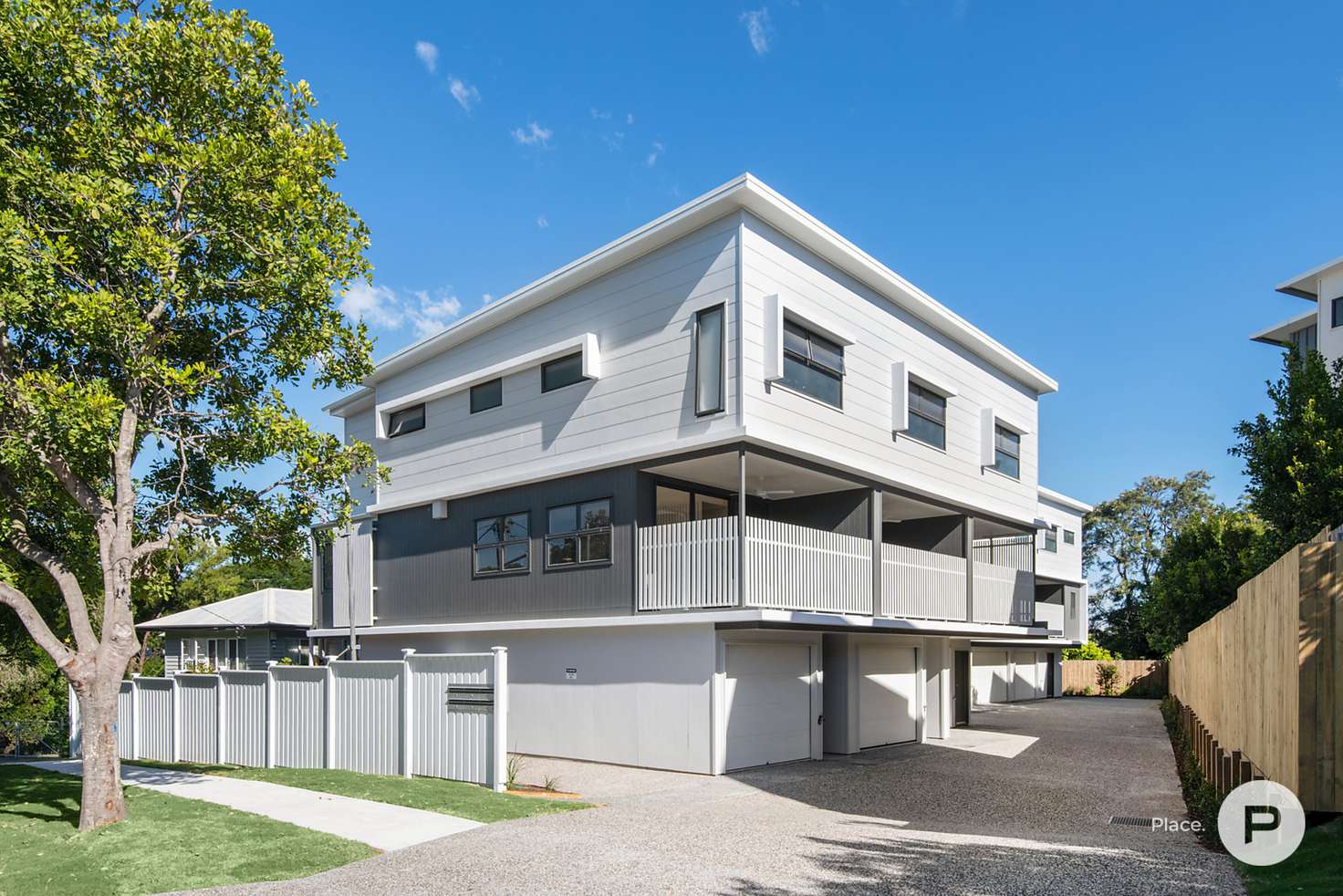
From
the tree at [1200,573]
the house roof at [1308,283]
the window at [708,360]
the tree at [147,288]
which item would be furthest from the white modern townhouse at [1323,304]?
the tree at [147,288]

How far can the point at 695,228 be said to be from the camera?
1672cm

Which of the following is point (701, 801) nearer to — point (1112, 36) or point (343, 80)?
point (343, 80)

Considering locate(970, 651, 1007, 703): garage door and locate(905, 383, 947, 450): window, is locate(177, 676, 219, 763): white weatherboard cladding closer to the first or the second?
locate(905, 383, 947, 450): window

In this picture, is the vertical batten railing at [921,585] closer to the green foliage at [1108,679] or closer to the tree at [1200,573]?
the tree at [1200,573]

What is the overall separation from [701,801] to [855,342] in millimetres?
9407

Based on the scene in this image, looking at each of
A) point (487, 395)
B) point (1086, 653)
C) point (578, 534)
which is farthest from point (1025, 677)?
point (487, 395)

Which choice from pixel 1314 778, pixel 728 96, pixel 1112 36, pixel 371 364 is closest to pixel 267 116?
pixel 371 364

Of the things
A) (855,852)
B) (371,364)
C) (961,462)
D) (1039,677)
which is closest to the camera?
(855,852)

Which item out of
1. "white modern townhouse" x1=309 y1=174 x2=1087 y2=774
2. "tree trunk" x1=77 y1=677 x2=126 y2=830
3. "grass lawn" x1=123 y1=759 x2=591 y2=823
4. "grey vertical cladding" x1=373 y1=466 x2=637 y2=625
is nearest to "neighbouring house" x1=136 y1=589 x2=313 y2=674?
"white modern townhouse" x1=309 y1=174 x2=1087 y2=774

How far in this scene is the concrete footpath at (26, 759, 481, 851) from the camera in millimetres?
9938

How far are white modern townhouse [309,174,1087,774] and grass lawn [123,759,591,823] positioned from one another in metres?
3.46

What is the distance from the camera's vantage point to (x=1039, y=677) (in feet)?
132

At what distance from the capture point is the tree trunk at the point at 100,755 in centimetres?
1032

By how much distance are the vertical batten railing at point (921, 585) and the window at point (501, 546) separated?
23.4ft
